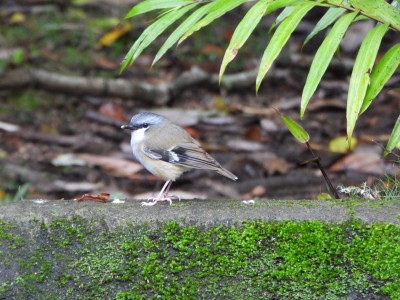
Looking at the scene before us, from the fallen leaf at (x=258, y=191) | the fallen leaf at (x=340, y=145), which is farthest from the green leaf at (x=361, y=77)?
the fallen leaf at (x=340, y=145)

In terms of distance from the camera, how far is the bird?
14.4ft

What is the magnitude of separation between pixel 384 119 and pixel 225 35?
8.66ft

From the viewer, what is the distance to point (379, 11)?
13.0 feet

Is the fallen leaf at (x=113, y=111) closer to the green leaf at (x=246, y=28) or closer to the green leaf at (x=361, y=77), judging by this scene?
the green leaf at (x=246, y=28)

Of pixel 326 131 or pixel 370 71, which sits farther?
pixel 326 131

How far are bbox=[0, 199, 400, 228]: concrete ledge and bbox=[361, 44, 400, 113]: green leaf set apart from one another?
1.70ft

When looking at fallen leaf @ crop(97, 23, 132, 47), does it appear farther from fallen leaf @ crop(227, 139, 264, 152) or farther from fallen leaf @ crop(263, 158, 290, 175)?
fallen leaf @ crop(263, 158, 290, 175)

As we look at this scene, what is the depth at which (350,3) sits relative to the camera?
4.02 meters

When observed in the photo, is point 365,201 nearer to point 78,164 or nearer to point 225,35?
point 78,164

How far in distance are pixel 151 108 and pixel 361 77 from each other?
4.60 m

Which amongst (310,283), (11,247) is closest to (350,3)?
(310,283)

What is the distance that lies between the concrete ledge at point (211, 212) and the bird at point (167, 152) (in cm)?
43

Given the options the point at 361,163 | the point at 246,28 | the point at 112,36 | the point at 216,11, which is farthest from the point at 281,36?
the point at 112,36

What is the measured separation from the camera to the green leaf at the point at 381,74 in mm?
3836
